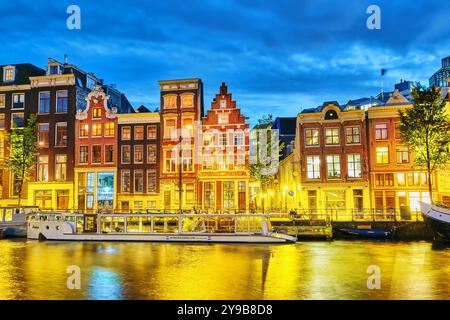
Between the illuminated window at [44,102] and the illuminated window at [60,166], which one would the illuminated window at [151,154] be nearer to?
the illuminated window at [60,166]

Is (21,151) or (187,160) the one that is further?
(187,160)

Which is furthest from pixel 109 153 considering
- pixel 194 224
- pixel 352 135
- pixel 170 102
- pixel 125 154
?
pixel 352 135

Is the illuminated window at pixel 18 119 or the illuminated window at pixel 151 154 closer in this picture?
the illuminated window at pixel 151 154

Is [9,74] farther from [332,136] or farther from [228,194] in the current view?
[332,136]

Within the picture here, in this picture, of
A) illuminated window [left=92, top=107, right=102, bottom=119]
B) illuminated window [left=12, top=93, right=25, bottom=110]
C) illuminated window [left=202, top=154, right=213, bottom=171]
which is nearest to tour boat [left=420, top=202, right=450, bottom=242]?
illuminated window [left=202, top=154, right=213, bottom=171]

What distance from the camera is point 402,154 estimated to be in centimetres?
5372

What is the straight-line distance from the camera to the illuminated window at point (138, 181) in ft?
192

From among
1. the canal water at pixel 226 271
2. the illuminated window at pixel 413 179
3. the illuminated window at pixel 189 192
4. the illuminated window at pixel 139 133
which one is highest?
the illuminated window at pixel 139 133

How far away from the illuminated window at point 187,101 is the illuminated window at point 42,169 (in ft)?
67.3

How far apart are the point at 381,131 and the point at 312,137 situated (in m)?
8.34

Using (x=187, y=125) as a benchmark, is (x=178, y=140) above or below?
below

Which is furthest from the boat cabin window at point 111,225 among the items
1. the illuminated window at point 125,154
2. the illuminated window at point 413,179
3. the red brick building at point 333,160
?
the illuminated window at point 413,179

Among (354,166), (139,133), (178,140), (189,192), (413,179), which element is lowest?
(189,192)
